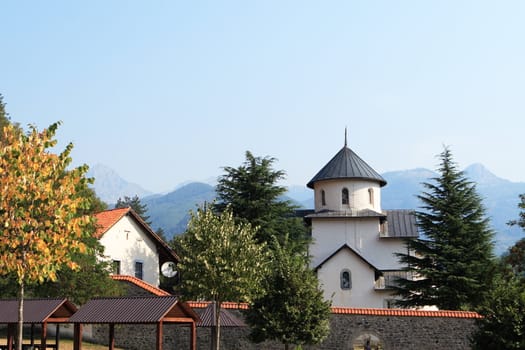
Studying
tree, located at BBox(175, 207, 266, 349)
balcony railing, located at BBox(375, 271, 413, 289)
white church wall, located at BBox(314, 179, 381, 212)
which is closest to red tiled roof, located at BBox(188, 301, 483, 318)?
tree, located at BBox(175, 207, 266, 349)

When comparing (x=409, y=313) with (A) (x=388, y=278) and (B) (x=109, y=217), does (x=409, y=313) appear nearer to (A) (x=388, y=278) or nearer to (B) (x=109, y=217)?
(A) (x=388, y=278)

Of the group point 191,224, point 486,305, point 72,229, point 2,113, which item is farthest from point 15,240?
point 2,113

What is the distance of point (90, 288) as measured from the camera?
29.3m

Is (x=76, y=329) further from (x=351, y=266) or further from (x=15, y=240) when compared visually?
(x=351, y=266)

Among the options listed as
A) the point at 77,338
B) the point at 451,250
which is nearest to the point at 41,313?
the point at 77,338

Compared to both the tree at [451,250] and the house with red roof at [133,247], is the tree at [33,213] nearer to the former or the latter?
the house with red roof at [133,247]

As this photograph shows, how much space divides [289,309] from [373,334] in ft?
18.1

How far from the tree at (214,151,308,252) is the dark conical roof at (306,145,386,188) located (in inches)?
180

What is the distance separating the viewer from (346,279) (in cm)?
4466

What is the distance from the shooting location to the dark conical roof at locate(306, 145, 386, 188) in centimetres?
4884

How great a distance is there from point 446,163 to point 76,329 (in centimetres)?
2489

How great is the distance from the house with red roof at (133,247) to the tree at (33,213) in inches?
803

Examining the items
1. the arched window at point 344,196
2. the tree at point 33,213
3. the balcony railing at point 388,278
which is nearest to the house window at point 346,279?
the balcony railing at point 388,278

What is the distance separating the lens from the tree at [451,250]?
37031mm
